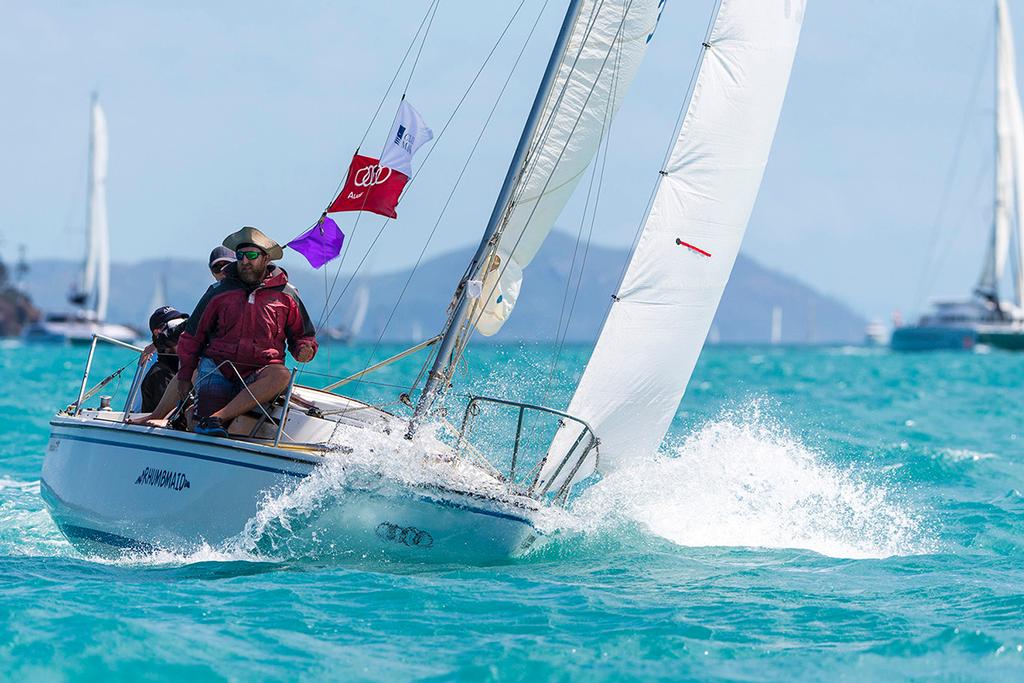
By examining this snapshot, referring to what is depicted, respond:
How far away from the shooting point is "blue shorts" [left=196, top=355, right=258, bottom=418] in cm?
870

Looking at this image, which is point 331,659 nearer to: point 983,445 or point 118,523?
point 118,523

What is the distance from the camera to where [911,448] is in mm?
17828

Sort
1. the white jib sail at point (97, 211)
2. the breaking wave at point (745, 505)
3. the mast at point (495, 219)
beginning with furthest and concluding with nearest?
the white jib sail at point (97, 211), the breaking wave at point (745, 505), the mast at point (495, 219)

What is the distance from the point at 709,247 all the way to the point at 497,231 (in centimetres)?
153

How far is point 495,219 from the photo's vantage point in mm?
9203

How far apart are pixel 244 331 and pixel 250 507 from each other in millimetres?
1155

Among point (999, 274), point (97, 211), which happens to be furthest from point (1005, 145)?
point (97, 211)

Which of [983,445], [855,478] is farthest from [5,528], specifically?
[983,445]

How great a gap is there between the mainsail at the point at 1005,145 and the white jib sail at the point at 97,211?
43.6 meters

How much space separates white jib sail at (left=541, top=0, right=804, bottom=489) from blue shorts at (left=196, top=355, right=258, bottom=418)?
7.11 ft

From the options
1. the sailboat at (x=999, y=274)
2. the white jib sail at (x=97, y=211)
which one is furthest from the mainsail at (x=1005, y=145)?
the white jib sail at (x=97, y=211)

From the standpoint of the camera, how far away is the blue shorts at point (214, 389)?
8.70 m

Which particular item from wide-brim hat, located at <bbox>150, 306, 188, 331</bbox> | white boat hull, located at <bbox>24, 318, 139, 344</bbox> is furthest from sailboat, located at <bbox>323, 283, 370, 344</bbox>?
wide-brim hat, located at <bbox>150, 306, 188, 331</bbox>

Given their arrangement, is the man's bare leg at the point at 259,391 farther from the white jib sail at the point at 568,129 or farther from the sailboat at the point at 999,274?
the sailboat at the point at 999,274
